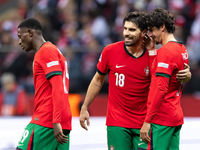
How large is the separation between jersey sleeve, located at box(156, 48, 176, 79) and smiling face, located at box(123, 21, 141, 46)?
0.58 meters

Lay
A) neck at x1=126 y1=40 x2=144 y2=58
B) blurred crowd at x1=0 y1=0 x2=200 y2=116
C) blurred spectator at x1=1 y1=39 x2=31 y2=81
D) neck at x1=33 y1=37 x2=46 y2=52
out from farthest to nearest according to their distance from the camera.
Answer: blurred crowd at x1=0 y1=0 x2=200 y2=116 → blurred spectator at x1=1 y1=39 x2=31 y2=81 → neck at x1=126 y1=40 x2=144 y2=58 → neck at x1=33 y1=37 x2=46 y2=52

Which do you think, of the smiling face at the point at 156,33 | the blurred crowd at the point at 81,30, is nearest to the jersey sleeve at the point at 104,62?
the smiling face at the point at 156,33

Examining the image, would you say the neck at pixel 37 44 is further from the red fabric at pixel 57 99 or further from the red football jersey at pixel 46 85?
the red fabric at pixel 57 99

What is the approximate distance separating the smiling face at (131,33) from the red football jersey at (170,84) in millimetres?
470

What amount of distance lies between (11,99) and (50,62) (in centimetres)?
554

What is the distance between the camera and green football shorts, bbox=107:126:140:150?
4324mm

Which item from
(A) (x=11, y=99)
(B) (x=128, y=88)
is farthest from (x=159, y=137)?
(A) (x=11, y=99)

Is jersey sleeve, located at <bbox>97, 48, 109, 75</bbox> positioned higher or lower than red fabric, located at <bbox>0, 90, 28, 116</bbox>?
higher

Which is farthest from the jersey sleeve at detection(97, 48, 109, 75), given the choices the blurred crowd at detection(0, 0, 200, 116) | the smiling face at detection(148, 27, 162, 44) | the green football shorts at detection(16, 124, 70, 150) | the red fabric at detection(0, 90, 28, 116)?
the blurred crowd at detection(0, 0, 200, 116)

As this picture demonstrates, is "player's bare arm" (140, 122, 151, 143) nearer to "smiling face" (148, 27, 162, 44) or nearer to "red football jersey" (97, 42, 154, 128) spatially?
"red football jersey" (97, 42, 154, 128)

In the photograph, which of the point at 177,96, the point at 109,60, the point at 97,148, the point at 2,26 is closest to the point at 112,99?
the point at 109,60

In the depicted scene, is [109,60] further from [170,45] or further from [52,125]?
[52,125]

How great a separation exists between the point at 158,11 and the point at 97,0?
27.0ft

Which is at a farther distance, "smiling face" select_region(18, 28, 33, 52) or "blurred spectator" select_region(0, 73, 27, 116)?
"blurred spectator" select_region(0, 73, 27, 116)
